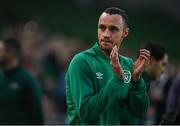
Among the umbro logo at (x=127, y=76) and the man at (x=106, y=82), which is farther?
the umbro logo at (x=127, y=76)

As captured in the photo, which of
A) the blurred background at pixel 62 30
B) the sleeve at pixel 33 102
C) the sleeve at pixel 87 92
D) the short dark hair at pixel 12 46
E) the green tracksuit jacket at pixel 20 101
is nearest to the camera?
the sleeve at pixel 87 92

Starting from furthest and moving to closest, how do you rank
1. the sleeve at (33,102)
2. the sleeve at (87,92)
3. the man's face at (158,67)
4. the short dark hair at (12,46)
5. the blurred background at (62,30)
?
the blurred background at (62,30) < the short dark hair at (12,46) < the sleeve at (33,102) < the man's face at (158,67) < the sleeve at (87,92)

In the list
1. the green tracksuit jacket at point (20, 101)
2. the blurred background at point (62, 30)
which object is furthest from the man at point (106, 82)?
the blurred background at point (62, 30)

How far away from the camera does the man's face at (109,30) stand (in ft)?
22.4

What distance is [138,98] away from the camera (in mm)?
6949

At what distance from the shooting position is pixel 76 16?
23.6 meters

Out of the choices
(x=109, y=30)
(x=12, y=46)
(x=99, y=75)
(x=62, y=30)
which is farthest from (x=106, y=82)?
(x=62, y=30)

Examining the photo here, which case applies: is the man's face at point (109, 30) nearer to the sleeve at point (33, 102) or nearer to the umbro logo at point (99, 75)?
the umbro logo at point (99, 75)

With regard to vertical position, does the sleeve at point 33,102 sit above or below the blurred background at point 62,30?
above

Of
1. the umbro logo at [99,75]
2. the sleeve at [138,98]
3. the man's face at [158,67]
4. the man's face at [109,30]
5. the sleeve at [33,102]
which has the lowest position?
the sleeve at [33,102]

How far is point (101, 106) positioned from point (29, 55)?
9.46 m

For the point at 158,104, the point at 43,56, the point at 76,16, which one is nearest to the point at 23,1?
the point at 76,16

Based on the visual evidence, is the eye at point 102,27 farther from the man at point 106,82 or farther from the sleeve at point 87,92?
the sleeve at point 87,92

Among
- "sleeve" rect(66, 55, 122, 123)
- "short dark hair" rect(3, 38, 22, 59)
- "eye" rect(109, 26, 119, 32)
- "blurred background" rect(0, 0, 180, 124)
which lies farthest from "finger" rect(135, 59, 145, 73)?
"blurred background" rect(0, 0, 180, 124)
